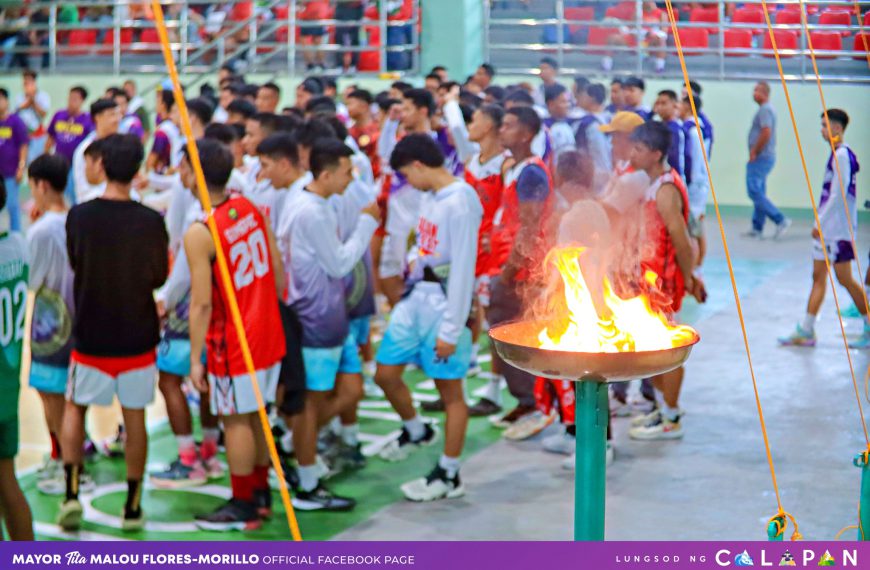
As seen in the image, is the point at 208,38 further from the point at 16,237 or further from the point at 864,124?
the point at 16,237

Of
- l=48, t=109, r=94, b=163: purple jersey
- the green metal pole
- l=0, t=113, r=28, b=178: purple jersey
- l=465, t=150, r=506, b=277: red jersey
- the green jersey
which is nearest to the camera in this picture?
the green metal pole

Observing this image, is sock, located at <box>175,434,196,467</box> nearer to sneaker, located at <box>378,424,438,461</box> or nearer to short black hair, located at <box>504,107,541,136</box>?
sneaker, located at <box>378,424,438,461</box>

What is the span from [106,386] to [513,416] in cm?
266

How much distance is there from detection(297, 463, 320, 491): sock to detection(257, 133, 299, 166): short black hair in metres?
1.48

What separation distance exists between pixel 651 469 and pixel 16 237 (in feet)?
11.2

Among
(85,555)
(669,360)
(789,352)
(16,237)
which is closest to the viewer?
(669,360)

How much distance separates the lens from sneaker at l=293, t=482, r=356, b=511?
5.76m

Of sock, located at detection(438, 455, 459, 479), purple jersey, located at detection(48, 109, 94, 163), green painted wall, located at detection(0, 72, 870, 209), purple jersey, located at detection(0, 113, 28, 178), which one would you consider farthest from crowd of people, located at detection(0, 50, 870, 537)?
green painted wall, located at detection(0, 72, 870, 209)

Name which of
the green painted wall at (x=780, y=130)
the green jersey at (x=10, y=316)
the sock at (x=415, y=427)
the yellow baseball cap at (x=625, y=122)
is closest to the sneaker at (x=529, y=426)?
the sock at (x=415, y=427)

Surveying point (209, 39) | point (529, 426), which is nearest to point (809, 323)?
point (529, 426)

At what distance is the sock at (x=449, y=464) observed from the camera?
5.88 m

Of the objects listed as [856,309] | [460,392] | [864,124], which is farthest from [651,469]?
[864,124]

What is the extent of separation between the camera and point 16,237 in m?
4.55

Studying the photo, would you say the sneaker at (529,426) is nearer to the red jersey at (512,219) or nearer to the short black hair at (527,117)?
the red jersey at (512,219)
